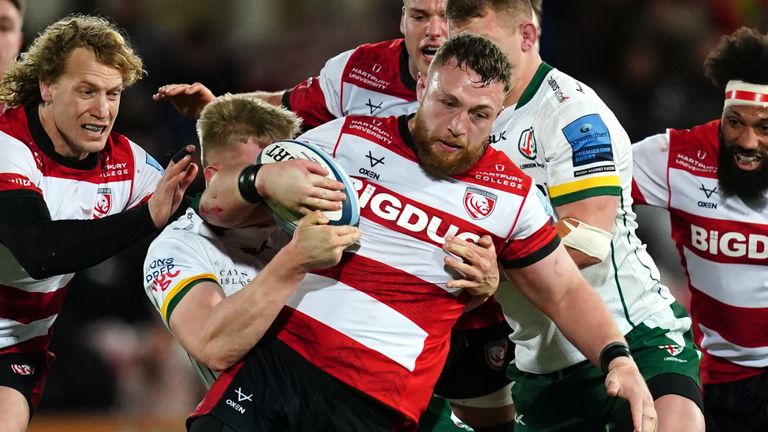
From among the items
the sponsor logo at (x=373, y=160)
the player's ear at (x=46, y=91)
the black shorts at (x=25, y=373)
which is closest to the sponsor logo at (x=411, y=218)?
the sponsor logo at (x=373, y=160)

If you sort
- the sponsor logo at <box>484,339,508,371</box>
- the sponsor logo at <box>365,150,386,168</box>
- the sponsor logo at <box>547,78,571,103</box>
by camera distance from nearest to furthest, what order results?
the sponsor logo at <box>365,150,386,168</box>
the sponsor logo at <box>547,78,571,103</box>
the sponsor logo at <box>484,339,508,371</box>

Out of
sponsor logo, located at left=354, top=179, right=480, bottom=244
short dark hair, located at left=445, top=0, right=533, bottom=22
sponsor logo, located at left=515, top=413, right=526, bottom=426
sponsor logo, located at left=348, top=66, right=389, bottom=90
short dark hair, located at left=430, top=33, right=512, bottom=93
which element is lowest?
sponsor logo, located at left=515, top=413, right=526, bottom=426

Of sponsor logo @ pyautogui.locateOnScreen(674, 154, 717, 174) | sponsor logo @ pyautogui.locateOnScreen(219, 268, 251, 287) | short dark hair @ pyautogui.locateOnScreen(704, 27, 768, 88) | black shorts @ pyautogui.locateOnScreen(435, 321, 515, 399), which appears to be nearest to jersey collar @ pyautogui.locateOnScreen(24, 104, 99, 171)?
sponsor logo @ pyautogui.locateOnScreen(219, 268, 251, 287)

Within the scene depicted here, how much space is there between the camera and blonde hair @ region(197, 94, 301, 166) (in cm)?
374

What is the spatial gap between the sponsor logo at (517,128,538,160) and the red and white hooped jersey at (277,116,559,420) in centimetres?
67

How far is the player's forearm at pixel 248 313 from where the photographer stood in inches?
130

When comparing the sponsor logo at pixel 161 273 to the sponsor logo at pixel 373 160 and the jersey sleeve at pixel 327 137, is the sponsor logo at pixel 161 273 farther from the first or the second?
the sponsor logo at pixel 373 160

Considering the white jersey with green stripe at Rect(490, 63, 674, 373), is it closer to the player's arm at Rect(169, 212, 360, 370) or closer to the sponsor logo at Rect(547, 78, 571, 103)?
the sponsor logo at Rect(547, 78, 571, 103)

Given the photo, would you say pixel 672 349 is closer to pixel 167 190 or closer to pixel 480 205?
pixel 480 205

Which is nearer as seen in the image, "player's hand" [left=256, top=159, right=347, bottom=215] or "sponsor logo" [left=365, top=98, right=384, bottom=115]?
"player's hand" [left=256, top=159, right=347, bottom=215]

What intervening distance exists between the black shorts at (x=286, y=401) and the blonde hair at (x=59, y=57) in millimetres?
1797

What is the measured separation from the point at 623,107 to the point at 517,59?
488cm

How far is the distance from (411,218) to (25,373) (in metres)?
2.21

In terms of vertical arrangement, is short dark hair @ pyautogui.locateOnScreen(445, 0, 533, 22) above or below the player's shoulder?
above
